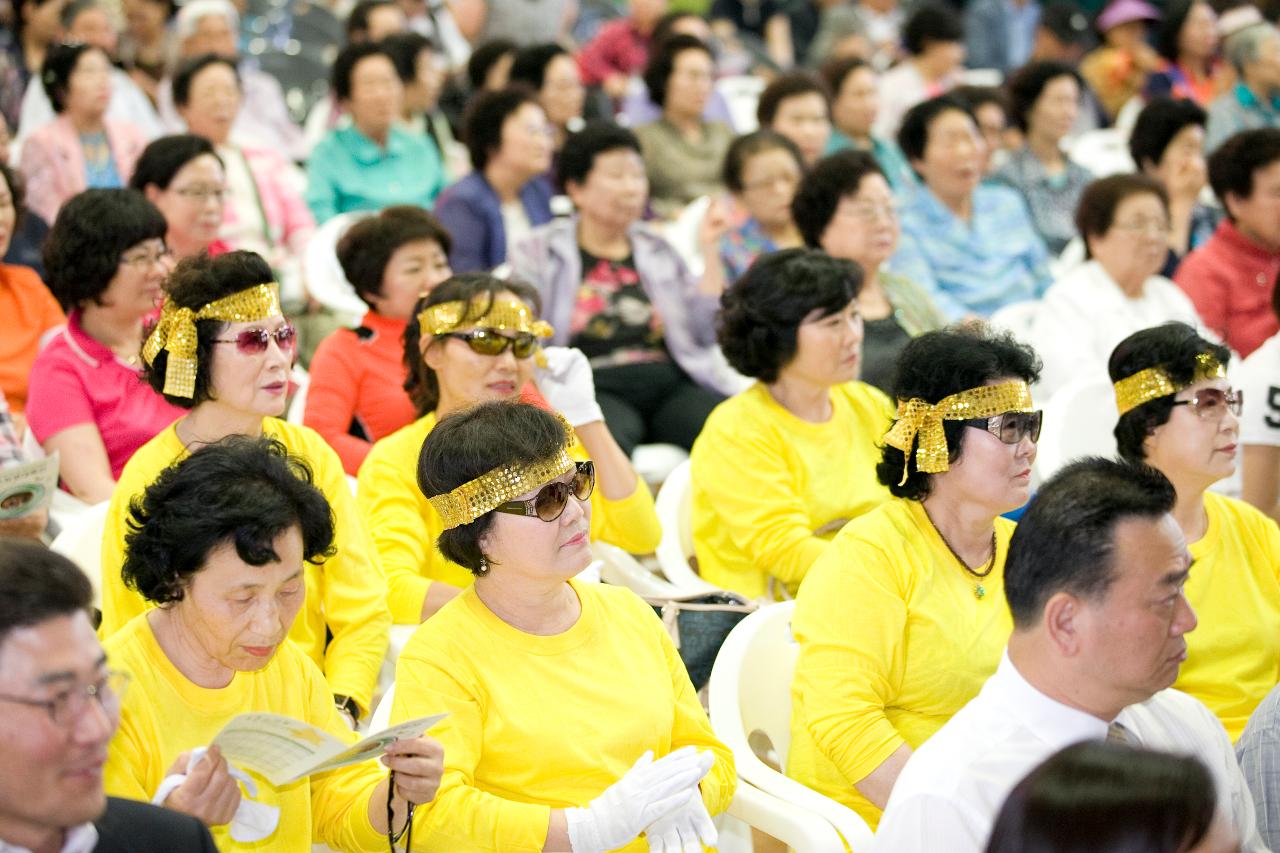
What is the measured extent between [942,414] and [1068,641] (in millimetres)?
727

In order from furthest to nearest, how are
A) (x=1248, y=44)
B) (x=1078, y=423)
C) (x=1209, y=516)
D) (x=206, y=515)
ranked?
(x=1248, y=44) → (x=1078, y=423) → (x=1209, y=516) → (x=206, y=515)

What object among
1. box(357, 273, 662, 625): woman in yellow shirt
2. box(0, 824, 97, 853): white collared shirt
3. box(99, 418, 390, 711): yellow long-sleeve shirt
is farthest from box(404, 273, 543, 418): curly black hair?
box(0, 824, 97, 853): white collared shirt

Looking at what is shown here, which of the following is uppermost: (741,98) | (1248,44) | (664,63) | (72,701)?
(72,701)

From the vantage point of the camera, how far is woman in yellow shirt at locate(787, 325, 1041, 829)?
2539mm

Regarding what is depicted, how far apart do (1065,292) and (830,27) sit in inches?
183

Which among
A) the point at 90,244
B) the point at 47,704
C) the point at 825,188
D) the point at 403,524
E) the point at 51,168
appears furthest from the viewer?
the point at 51,168

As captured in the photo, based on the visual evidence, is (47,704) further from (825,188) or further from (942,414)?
(825,188)

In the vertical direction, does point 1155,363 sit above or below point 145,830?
above

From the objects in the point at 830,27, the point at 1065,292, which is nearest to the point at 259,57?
the point at 830,27

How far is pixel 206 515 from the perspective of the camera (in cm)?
219

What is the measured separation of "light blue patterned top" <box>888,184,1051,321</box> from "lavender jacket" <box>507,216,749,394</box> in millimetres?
1071

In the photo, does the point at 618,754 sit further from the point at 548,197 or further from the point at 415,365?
the point at 548,197

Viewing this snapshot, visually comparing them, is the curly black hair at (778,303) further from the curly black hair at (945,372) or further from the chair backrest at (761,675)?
the chair backrest at (761,675)

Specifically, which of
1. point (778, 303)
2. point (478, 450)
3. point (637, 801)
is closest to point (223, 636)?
point (478, 450)
